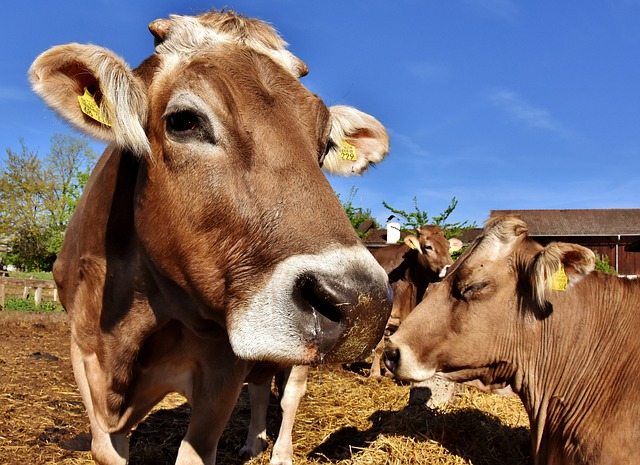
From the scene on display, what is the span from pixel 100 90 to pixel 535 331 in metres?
→ 3.29

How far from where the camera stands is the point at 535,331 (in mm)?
4141

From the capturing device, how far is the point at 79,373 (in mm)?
3670

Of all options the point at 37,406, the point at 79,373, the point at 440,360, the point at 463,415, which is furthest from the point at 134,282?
the point at 37,406

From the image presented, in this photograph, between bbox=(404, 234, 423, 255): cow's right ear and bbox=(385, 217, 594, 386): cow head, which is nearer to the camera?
Answer: bbox=(385, 217, 594, 386): cow head

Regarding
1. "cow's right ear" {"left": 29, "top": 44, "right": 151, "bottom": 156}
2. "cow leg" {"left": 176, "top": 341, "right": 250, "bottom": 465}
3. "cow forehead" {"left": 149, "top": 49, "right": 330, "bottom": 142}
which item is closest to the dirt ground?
"cow leg" {"left": 176, "top": 341, "right": 250, "bottom": 465}

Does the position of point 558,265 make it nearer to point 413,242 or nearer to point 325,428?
point 325,428

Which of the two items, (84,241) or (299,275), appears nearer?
(299,275)

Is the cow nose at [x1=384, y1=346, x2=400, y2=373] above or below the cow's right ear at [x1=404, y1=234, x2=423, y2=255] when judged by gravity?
below

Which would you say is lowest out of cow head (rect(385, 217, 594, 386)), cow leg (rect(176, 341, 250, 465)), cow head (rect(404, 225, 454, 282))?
cow leg (rect(176, 341, 250, 465))

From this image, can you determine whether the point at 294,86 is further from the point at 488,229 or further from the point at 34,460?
the point at 34,460

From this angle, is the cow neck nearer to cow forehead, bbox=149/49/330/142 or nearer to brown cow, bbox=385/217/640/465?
brown cow, bbox=385/217/640/465

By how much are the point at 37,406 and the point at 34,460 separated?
170 cm

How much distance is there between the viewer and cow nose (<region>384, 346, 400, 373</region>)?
418cm

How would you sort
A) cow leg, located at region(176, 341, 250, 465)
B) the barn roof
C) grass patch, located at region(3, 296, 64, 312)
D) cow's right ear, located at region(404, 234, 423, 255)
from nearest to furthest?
1. cow leg, located at region(176, 341, 250, 465)
2. cow's right ear, located at region(404, 234, 423, 255)
3. grass patch, located at region(3, 296, 64, 312)
4. the barn roof
